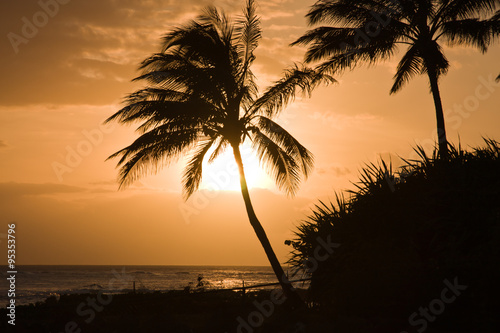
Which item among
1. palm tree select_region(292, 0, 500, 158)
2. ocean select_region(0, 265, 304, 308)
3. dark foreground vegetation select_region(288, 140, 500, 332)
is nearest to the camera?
dark foreground vegetation select_region(288, 140, 500, 332)

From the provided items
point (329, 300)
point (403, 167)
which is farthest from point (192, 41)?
point (329, 300)

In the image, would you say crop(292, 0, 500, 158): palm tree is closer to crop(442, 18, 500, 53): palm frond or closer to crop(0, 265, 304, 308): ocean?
crop(442, 18, 500, 53): palm frond

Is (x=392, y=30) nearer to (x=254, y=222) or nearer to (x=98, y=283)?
(x=254, y=222)

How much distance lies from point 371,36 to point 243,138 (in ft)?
17.4

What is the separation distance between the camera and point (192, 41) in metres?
15.0

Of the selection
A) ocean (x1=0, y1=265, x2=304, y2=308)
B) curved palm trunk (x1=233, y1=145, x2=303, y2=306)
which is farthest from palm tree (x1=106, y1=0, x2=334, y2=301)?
ocean (x1=0, y1=265, x2=304, y2=308)

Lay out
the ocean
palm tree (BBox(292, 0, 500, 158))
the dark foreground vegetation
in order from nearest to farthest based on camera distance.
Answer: the dark foreground vegetation → palm tree (BBox(292, 0, 500, 158)) → the ocean

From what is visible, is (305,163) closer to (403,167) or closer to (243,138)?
(243,138)

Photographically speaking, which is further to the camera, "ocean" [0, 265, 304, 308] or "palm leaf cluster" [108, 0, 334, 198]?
"ocean" [0, 265, 304, 308]

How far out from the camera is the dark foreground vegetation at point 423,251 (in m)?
7.96

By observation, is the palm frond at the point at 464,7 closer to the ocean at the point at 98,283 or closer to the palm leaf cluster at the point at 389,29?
the palm leaf cluster at the point at 389,29

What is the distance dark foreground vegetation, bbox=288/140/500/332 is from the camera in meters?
7.96

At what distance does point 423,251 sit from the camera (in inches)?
355

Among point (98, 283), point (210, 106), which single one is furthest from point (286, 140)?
point (98, 283)
